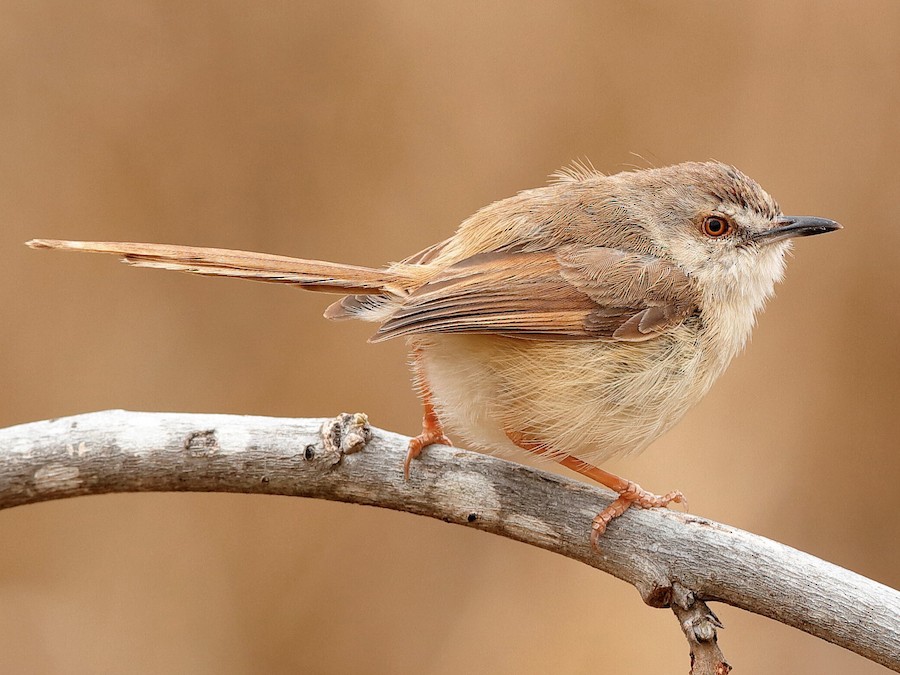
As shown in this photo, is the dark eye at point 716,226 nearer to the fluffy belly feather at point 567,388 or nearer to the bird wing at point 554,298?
the bird wing at point 554,298

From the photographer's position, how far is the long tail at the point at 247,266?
335 centimetres

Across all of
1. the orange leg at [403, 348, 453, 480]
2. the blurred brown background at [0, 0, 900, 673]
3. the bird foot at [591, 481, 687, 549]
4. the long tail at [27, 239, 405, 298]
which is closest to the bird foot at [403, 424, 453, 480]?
the orange leg at [403, 348, 453, 480]

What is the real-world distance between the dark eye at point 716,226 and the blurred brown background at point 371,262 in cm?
126

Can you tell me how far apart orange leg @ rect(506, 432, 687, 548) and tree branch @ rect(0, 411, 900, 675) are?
4 centimetres

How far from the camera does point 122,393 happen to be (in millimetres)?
5723

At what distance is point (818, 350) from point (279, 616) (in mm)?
3550

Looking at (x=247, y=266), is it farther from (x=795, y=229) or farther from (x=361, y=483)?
(x=795, y=229)

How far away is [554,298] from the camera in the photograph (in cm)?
377

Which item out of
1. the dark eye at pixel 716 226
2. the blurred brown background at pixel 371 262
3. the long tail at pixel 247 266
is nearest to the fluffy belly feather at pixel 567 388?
the long tail at pixel 247 266

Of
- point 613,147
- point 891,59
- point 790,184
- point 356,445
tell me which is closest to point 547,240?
point 356,445

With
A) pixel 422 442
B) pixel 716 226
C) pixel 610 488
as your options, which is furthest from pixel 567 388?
pixel 716 226

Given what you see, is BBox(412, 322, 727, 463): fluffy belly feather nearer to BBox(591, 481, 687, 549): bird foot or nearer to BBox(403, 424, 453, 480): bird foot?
BBox(403, 424, 453, 480): bird foot

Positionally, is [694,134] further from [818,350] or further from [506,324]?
[506,324]

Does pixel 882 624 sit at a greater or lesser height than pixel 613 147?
lesser
